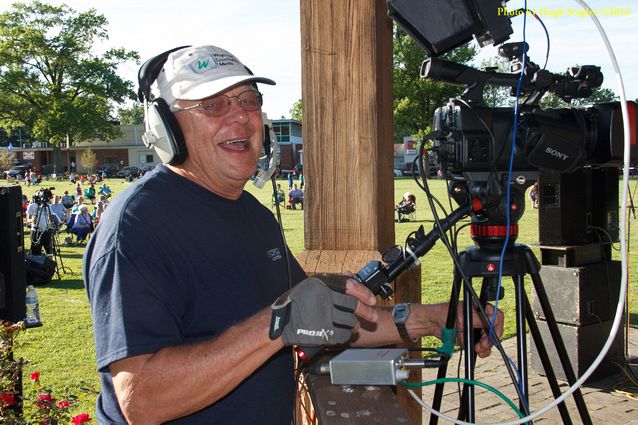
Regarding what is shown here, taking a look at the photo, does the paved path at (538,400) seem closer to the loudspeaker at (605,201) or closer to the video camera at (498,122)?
the loudspeaker at (605,201)

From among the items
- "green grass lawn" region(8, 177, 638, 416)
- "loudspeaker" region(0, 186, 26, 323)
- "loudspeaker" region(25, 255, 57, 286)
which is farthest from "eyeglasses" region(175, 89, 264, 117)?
"loudspeaker" region(25, 255, 57, 286)

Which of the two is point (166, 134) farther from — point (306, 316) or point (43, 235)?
point (43, 235)

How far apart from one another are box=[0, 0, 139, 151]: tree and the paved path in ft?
207

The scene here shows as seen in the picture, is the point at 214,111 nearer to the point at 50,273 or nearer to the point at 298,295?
the point at 298,295

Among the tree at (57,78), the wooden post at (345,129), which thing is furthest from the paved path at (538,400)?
the tree at (57,78)

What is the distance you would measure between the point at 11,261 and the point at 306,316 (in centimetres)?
283

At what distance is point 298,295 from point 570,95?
1.30 meters

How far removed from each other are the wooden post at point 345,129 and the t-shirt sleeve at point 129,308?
114cm

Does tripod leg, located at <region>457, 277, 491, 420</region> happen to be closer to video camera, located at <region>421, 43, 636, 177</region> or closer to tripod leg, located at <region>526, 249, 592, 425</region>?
tripod leg, located at <region>526, 249, 592, 425</region>

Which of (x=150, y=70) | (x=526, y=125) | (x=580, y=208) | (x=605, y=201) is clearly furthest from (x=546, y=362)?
(x=605, y=201)

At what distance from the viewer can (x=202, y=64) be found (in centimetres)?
190

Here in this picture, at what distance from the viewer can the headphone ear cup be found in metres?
1.88

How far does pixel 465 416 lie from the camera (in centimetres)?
212

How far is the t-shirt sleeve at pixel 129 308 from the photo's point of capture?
1435mm
